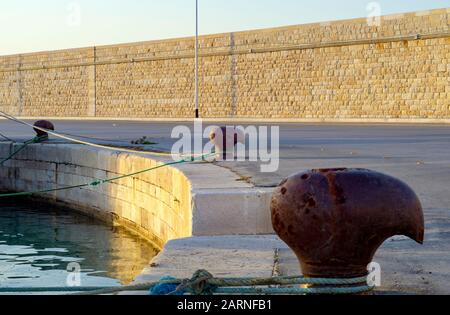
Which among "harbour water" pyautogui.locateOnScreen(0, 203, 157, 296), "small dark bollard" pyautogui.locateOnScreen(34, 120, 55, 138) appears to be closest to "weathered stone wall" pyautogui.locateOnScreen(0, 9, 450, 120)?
"small dark bollard" pyautogui.locateOnScreen(34, 120, 55, 138)

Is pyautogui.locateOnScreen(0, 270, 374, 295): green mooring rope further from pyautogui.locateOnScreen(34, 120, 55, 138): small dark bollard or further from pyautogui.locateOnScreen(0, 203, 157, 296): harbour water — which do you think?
pyautogui.locateOnScreen(34, 120, 55, 138): small dark bollard

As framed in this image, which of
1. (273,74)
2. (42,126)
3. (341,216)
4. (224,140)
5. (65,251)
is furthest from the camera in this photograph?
(273,74)

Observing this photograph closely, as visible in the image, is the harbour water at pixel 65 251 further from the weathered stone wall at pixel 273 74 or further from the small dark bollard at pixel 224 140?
the weathered stone wall at pixel 273 74

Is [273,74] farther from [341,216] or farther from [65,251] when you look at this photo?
[341,216]

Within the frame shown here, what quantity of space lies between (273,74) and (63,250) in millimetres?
26461

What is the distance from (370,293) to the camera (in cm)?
396

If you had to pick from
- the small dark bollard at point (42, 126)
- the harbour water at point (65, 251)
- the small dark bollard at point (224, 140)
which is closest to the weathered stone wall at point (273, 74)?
the small dark bollard at point (42, 126)

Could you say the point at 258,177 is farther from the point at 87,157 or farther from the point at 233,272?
the point at 87,157

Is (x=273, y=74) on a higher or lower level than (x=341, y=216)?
higher

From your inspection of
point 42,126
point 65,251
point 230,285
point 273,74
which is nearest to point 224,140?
point 65,251

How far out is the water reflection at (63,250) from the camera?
887 cm

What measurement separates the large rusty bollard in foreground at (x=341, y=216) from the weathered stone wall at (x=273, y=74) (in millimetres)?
27457

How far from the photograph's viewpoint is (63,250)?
10984 millimetres

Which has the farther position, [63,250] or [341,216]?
[63,250]
